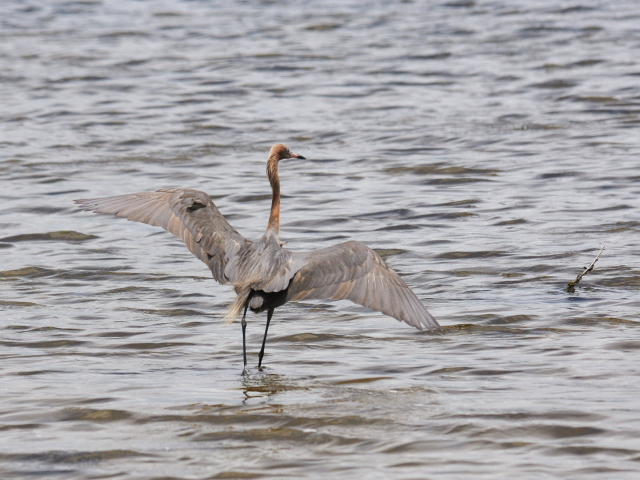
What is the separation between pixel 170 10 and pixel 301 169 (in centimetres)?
1539

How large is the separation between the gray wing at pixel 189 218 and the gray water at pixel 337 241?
0.76 meters

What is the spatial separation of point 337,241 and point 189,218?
134 inches

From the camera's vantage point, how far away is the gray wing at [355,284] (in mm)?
7598

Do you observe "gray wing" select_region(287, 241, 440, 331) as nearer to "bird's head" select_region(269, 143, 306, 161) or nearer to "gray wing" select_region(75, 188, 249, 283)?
"gray wing" select_region(75, 188, 249, 283)

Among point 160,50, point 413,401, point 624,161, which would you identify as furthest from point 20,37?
point 413,401

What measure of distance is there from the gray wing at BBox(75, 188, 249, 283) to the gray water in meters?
0.76

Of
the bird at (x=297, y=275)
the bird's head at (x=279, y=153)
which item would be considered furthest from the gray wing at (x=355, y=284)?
the bird's head at (x=279, y=153)

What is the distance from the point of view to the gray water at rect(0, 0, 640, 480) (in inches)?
253

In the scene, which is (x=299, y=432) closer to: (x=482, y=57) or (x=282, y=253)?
(x=282, y=253)

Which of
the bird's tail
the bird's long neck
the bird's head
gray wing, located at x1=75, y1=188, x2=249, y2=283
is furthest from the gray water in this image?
the bird's head

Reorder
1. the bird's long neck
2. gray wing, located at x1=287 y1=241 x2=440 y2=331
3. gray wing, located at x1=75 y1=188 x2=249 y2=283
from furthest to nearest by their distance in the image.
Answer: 1. the bird's long neck
2. gray wing, located at x1=75 y1=188 x2=249 y2=283
3. gray wing, located at x1=287 y1=241 x2=440 y2=331

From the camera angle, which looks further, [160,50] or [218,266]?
[160,50]

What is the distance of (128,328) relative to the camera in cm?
889

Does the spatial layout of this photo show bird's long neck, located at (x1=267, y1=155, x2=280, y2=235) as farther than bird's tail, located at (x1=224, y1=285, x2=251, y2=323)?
Yes
